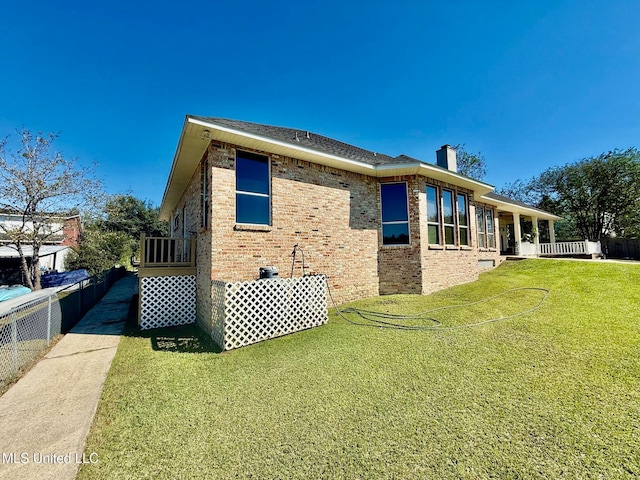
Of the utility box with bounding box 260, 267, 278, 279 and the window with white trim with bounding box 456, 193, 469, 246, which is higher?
the window with white trim with bounding box 456, 193, 469, 246

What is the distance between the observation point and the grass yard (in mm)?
2270

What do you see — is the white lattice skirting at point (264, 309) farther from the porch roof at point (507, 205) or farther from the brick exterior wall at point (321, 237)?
the porch roof at point (507, 205)

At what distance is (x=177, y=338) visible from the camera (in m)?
6.18

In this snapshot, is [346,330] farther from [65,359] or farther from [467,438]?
[65,359]

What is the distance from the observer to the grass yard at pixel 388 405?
2.27m

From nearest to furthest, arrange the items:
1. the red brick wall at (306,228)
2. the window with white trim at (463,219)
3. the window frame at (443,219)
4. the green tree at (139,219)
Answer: the red brick wall at (306,228)
the window frame at (443,219)
the window with white trim at (463,219)
the green tree at (139,219)

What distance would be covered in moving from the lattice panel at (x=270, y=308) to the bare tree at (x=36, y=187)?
1290 cm

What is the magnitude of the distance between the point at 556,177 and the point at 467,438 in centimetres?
3474

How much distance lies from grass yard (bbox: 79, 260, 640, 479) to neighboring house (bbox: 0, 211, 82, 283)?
12.0 metres

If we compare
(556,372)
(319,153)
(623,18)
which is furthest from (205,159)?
(623,18)

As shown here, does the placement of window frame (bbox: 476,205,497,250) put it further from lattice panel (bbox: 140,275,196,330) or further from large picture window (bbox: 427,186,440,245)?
lattice panel (bbox: 140,275,196,330)

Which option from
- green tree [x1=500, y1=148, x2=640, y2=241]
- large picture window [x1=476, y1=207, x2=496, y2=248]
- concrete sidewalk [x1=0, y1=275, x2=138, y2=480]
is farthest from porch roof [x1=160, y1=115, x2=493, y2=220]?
green tree [x1=500, y1=148, x2=640, y2=241]

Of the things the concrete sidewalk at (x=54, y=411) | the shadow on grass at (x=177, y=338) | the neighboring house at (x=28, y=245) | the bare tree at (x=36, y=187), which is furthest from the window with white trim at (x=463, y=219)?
the neighboring house at (x=28, y=245)

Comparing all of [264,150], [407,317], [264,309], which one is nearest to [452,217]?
[407,317]
